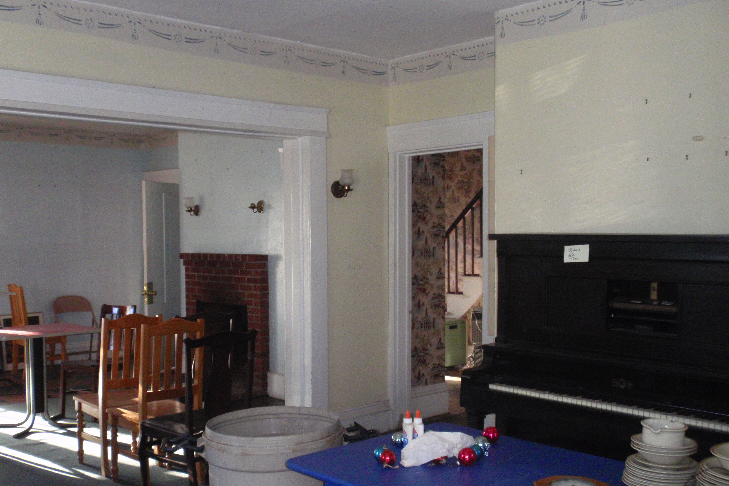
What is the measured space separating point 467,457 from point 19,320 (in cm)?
616

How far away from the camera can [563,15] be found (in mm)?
3947

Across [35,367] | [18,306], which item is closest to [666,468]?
[35,367]

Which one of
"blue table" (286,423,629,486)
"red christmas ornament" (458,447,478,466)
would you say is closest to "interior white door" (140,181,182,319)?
"blue table" (286,423,629,486)

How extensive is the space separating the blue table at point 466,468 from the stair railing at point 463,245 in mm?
6187

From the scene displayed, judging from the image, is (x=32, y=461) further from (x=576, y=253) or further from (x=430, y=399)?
(x=576, y=253)

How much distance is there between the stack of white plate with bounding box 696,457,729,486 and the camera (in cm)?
198

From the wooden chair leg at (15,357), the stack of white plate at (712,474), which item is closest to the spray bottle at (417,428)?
the stack of white plate at (712,474)

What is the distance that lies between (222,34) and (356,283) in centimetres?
197

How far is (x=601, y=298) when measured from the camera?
3.58 m

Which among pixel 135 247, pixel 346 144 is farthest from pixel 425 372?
pixel 135 247

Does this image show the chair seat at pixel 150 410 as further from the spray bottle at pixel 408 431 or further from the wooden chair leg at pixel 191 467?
the spray bottle at pixel 408 431

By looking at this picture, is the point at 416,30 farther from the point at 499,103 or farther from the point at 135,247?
the point at 135,247

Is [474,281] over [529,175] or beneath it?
beneath

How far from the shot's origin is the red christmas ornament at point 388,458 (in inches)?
92.6
